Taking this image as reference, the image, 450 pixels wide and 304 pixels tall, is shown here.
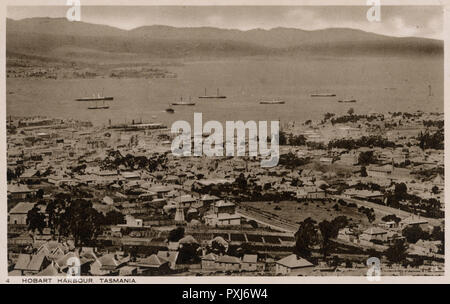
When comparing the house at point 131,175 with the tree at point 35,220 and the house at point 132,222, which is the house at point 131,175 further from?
the tree at point 35,220

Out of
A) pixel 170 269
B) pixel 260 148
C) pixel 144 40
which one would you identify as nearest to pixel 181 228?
pixel 170 269

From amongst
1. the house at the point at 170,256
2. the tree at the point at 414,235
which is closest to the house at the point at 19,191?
the house at the point at 170,256

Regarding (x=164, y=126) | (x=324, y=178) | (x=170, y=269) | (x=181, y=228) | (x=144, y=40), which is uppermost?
(x=144, y=40)

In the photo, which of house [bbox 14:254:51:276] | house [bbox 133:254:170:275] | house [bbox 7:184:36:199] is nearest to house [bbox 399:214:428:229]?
house [bbox 133:254:170:275]

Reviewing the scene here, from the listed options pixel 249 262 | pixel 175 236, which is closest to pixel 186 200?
pixel 175 236

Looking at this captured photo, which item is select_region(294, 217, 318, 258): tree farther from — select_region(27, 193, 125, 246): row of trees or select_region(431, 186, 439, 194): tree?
select_region(27, 193, 125, 246): row of trees

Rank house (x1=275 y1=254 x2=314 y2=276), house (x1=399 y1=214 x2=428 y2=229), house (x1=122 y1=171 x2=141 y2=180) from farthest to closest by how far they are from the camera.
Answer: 1. house (x1=122 y1=171 x2=141 y2=180)
2. house (x1=399 y1=214 x2=428 y2=229)
3. house (x1=275 y1=254 x2=314 y2=276)

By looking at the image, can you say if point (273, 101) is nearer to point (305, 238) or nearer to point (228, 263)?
point (305, 238)

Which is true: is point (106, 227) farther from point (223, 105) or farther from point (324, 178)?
point (324, 178)
